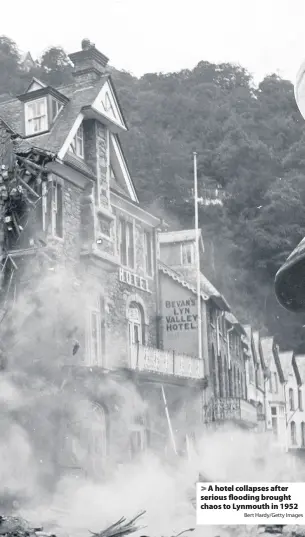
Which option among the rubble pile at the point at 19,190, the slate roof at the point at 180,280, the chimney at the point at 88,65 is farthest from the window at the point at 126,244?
the chimney at the point at 88,65

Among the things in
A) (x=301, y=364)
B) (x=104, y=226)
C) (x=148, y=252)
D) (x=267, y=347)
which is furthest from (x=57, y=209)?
(x=301, y=364)

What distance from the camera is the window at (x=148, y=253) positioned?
1991 centimetres

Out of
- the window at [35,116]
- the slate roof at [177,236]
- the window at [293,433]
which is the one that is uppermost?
the window at [35,116]

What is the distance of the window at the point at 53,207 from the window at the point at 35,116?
55.3 inches

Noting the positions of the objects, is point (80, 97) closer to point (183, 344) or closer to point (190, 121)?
point (190, 121)

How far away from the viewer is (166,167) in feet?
55.5

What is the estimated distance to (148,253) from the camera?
65.7ft

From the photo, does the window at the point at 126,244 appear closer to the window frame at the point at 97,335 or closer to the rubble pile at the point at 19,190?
the window frame at the point at 97,335

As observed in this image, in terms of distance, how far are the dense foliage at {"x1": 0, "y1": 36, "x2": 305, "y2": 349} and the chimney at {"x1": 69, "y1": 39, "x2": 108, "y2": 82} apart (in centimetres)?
36

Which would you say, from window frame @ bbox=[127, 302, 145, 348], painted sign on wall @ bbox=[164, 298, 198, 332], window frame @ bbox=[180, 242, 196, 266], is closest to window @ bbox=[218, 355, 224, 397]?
painted sign on wall @ bbox=[164, 298, 198, 332]

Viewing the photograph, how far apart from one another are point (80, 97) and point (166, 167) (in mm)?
2511

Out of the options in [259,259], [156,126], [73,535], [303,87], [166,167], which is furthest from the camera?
[166,167]

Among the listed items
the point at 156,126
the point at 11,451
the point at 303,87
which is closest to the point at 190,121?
the point at 156,126

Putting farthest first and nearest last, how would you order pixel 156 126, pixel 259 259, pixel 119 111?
pixel 119 111 < pixel 156 126 < pixel 259 259
